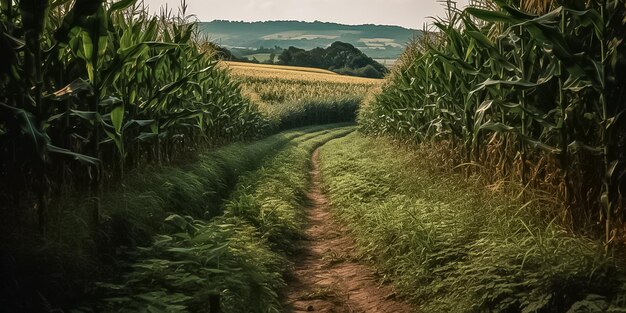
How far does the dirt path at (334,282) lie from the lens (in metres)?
4.81

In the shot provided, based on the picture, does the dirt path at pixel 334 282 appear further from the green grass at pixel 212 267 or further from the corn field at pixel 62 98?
the corn field at pixel 62 98

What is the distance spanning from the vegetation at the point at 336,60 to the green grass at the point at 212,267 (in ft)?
257

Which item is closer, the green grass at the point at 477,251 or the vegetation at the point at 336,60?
the green grass at the point at 477,251

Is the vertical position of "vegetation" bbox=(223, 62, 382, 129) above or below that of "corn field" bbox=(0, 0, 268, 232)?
below

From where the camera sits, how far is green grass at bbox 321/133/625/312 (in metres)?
3.52

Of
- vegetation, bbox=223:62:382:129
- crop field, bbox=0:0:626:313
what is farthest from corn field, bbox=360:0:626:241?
vegetation, bbox=223:62:382:129

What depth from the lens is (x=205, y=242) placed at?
5113 millimetres

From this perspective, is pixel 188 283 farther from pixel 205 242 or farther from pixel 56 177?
pixel 56 177

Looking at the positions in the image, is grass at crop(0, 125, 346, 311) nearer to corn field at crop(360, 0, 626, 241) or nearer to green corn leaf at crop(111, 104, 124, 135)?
green corn leaf at crop(111, 104, 124, 135)

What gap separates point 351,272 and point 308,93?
32176mm

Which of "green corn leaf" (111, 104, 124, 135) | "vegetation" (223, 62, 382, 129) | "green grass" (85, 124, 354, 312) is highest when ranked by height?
"green corn leaf" (111, 104, 124, 135)

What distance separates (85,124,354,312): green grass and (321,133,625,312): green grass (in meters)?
1.12

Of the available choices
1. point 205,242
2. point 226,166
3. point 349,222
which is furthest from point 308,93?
point 205,242

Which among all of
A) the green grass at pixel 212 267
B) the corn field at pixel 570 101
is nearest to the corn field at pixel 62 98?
the green grass at pixel 212 267
